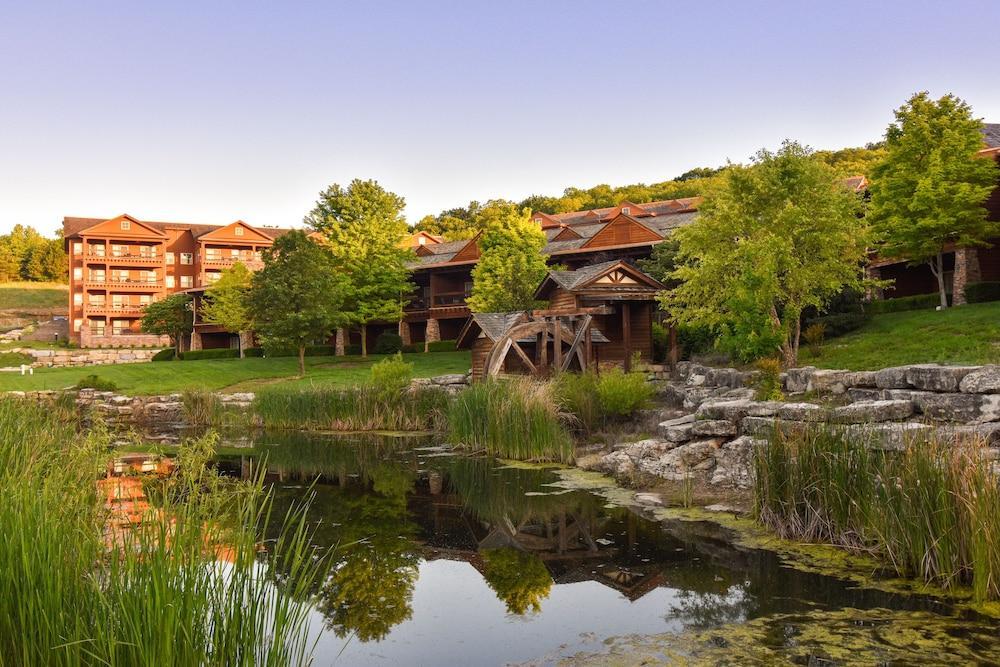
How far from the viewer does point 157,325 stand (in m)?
51.5

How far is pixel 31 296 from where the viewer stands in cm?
7175

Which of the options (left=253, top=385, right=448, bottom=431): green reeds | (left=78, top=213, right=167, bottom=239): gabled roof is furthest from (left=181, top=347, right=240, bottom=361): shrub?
(left=253, top=385, right=448, bottom=431): green reeds

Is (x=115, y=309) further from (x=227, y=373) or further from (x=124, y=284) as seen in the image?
(x=227, y=373)

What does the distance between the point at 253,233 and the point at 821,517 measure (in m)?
62.8

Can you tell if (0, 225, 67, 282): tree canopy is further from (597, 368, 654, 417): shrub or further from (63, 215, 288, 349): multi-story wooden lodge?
(597, 368, 654, 417): shrub

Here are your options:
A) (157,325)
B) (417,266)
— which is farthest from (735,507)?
(157,325)

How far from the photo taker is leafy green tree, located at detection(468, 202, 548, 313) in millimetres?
32781

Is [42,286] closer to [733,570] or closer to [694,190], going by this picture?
[694,190]

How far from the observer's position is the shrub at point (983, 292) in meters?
25.1

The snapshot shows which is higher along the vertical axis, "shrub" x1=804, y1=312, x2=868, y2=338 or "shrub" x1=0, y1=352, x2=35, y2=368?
"shrub" x1=804, y1=312, x2=868, y2=338

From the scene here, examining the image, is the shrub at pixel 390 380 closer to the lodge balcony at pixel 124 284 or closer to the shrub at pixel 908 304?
the shrub at pixel 908 304

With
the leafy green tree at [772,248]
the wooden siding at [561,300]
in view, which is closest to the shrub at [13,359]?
the wooden siding at [561,300]

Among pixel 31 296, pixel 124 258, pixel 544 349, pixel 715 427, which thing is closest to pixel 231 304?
pixel 124 258

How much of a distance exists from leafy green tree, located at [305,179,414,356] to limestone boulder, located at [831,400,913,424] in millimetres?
30240
